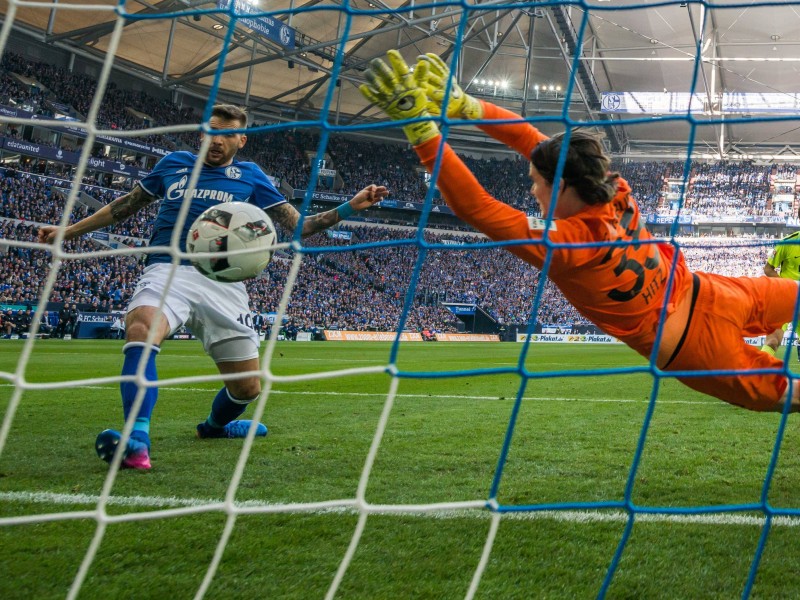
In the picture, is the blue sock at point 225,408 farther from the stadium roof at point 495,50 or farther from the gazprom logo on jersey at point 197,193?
the stadium roof at point 495,50

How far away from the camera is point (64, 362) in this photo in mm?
10445

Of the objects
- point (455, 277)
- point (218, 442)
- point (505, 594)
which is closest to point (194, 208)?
point (218, 442)

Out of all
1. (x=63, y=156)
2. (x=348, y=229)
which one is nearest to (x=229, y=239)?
(x=63, y=156)

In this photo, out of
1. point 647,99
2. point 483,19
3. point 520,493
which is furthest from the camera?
point 647,99

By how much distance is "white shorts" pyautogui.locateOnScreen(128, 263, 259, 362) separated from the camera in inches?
145

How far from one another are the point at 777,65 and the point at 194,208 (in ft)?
101

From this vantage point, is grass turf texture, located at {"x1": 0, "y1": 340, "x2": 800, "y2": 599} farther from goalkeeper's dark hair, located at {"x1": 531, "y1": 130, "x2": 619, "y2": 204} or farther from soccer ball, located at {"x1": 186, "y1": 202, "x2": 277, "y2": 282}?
goalkeeper's dark hair, located at {"x1": 531, "y1": 130, "x2": 619, "y2": 204}

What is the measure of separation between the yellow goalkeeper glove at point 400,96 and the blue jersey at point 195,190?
70.0 inches

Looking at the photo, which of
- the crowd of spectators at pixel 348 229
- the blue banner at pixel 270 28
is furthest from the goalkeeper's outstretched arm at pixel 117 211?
the blue banner at pixel 270 28

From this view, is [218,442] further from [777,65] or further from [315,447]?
[777,65]

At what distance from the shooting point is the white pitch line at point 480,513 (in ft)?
8.15

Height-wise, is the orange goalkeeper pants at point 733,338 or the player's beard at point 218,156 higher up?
the player's beard at point 218,156

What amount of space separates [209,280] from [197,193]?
514mm

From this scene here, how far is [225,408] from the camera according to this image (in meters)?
3.96
